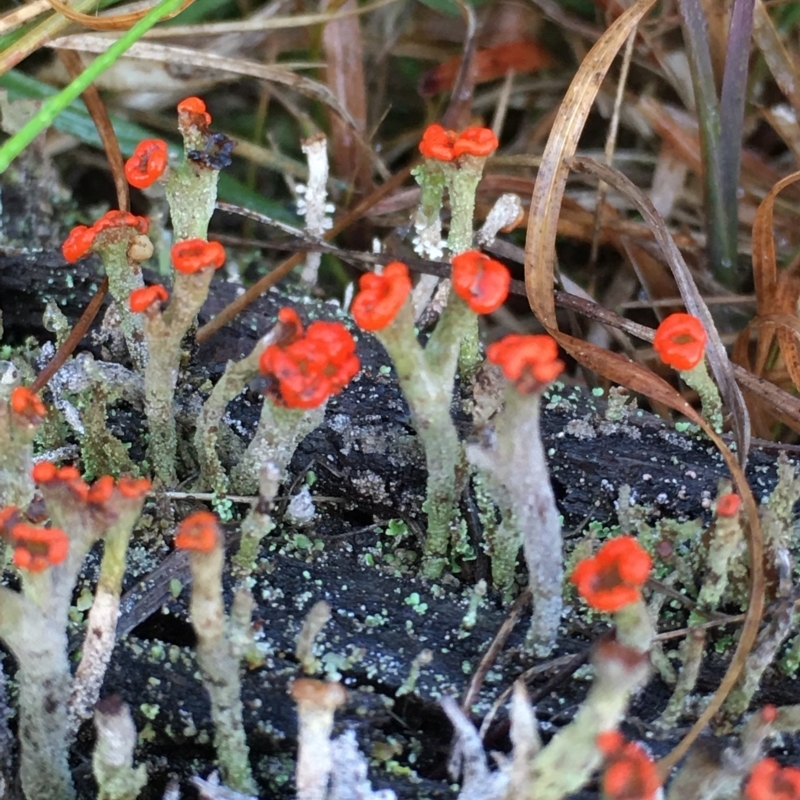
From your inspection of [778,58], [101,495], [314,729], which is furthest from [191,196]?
[778,58]

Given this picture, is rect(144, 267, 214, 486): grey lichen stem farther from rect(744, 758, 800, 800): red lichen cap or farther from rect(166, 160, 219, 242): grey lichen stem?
rect(744, 758, 800, 800): red lichen cap

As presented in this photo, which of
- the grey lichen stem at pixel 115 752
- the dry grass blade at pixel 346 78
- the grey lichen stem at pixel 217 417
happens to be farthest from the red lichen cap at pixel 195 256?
the dry grass blade at pixel 346 78

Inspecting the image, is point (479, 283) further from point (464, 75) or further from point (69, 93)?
point (464, 75)

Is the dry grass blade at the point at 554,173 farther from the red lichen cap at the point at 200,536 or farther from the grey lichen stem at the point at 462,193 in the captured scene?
the red lichen cap at the point at 200,536

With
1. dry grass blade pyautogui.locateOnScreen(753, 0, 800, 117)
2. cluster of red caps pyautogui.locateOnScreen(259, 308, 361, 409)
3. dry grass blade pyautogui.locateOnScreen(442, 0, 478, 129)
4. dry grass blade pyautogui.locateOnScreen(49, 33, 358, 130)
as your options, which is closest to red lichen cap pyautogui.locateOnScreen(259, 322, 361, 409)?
cluster of red caps pyautogui.locateOnScreen(259, 308, 361, 409)

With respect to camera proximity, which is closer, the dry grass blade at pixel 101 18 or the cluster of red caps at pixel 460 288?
the cluster of red caps at pixel 460 288

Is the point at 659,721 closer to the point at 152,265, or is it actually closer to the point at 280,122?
the point at 152,265
